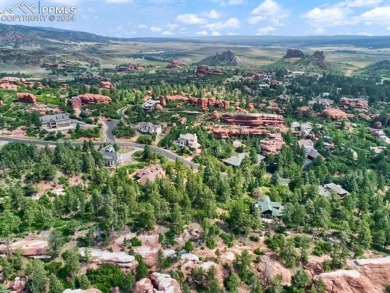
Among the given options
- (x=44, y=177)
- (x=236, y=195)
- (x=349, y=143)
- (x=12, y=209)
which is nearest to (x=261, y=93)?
(x=349, y=143)

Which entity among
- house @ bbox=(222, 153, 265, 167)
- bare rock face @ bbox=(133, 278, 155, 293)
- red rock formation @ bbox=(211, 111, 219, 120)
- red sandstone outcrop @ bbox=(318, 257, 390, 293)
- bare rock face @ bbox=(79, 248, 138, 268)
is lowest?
red sandstone outcrop @ bbox=(318, 257, 390, 293)

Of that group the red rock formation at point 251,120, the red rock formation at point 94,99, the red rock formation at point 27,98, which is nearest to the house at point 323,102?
the red rock formation at point 251,120

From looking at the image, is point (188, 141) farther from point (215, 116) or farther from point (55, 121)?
point (55, 121)

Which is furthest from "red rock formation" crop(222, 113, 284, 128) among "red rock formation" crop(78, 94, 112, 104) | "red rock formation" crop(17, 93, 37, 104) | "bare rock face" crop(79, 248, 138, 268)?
"bare rock face" crop(79, 248, 138, 268)

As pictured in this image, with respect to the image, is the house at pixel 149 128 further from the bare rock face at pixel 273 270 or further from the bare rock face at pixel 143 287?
the bare rock face at pixel 143 287

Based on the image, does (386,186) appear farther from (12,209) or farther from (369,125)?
(12,209)

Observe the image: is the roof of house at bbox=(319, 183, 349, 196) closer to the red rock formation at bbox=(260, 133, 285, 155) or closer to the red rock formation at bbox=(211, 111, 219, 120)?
the red rock formation at bbox=(260, 133, 285, 155)
